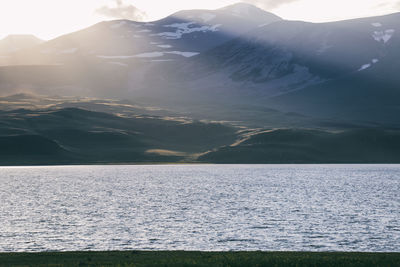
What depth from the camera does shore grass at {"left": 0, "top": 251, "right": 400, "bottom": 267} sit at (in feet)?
125

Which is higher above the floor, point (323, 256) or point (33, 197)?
point (323, 256)

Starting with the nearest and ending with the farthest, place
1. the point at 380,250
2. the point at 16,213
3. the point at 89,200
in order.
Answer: the point at 380,250
the point at 16,213
the point at 89,200

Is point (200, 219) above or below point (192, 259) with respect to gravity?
below

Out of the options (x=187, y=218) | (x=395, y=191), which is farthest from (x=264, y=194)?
(x=187, y=218)

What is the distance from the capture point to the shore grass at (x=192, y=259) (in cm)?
3825

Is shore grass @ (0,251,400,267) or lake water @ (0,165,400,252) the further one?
lake water @ (0,165,400,252)

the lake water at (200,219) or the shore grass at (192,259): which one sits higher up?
the shore grass at (192,259)

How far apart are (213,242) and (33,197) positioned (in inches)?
2371

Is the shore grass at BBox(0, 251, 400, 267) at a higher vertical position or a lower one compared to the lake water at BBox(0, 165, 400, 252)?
higher

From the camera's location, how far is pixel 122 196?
108m

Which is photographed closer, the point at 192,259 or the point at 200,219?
the point at 192,259

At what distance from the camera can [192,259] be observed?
132 feet

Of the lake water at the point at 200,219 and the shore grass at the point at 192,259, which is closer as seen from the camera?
the shore grass at the point at 192,259

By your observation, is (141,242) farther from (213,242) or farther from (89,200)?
(89,200)
